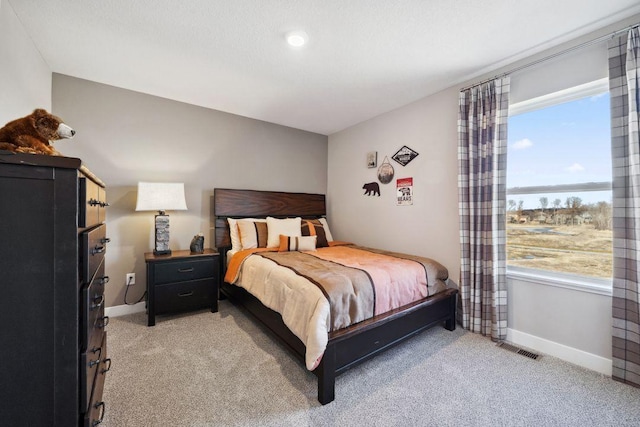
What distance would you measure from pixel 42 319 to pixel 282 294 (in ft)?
4.29

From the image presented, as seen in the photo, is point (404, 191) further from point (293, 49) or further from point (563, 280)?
point (293, 49)

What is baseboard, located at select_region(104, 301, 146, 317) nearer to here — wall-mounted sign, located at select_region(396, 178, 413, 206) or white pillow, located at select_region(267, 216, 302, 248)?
white pillow, located at select_region(267, 216, 302, 248)

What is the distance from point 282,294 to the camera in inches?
77.0

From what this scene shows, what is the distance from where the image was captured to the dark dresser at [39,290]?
0.78m

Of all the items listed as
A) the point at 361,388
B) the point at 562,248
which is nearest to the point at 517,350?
the point at 562,248

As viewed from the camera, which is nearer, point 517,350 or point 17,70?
point 17,70

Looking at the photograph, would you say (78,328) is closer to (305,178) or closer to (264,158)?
(264,158)

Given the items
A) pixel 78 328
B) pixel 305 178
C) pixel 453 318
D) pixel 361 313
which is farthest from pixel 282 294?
pixel 305 178

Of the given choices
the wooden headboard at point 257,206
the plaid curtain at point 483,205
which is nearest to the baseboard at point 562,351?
the plaid curtain at point 483,205

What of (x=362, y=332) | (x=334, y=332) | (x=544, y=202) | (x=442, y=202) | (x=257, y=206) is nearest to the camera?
(x=334, y=332)

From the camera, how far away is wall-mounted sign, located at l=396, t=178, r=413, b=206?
314cm

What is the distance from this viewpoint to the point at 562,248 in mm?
2201

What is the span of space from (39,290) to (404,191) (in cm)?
311

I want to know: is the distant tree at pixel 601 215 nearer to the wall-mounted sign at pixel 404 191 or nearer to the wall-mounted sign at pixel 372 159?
the wall-mounted sign at pixel 404 191
